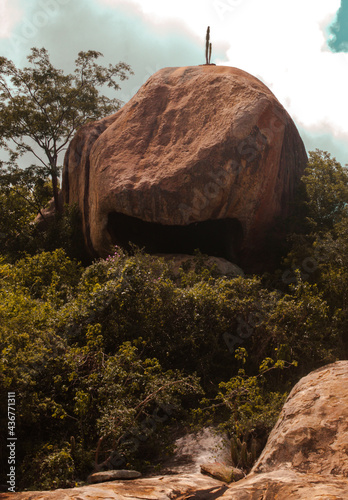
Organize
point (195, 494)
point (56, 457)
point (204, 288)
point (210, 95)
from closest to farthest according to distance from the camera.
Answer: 1. point (195, 494)
2. point (56, 457)
3. point (204, 288)
4. point (210, 95)

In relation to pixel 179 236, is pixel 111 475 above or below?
below

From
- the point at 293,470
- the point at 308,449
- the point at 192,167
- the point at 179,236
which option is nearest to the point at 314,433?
the point at 308,449

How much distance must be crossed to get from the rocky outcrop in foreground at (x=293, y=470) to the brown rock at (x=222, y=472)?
305 mm

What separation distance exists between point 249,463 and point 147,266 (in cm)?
510

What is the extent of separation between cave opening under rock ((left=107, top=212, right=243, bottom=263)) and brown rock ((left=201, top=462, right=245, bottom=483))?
324 inches

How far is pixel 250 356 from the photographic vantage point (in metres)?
9.66

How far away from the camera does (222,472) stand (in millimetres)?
6344

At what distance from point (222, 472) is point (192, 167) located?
8.08m

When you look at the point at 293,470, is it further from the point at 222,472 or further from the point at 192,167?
the point at 192,167

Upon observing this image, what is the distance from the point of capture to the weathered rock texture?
12672 millimetres

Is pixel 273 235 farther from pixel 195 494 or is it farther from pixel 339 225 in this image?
pixel 195 494

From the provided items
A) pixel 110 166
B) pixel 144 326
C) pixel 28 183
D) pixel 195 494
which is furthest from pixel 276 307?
pixel 28 183

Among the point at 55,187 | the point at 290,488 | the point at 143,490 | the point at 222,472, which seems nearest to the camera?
the point at 290,488

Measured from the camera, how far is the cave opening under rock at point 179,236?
46.5 feet
